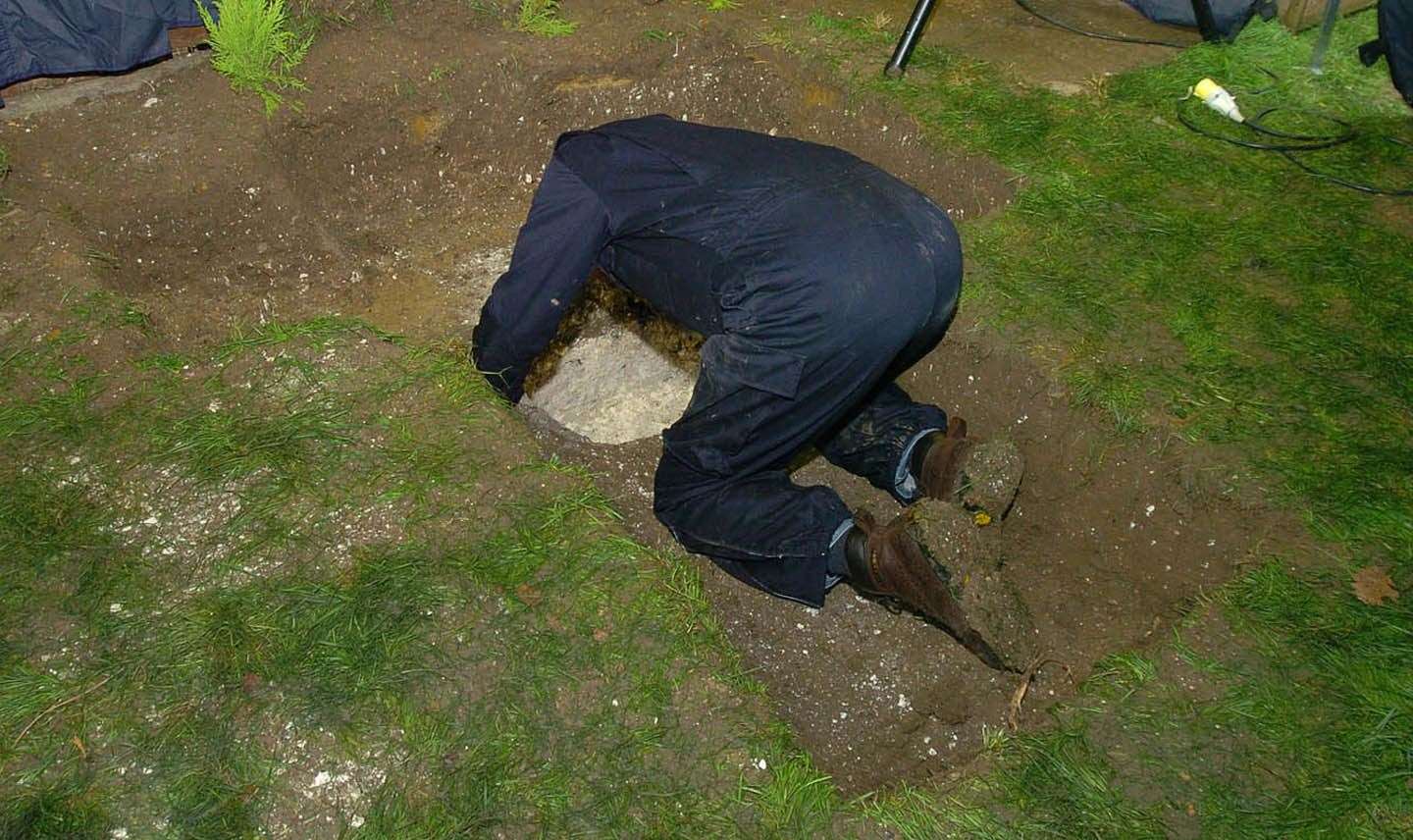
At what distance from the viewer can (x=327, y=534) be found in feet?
9.23

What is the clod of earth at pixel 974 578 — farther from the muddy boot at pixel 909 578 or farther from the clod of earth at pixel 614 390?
the clod of earth at pixel 614 390

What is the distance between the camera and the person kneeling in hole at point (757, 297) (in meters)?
2.63

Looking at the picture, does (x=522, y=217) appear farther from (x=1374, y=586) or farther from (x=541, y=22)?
(x=1374, y=586)

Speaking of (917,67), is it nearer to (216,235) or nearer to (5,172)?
(216,235)

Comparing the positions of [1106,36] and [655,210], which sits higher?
[655,210]

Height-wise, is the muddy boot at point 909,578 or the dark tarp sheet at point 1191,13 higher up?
the dark tarp sheet at point 1191,13

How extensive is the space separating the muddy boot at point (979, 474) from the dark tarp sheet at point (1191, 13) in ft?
9.46

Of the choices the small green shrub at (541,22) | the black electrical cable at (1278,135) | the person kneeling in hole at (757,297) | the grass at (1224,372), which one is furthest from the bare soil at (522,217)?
the black electrical cable at (1278,135)

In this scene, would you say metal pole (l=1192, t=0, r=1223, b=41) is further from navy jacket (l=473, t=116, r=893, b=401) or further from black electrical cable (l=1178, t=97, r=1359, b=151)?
navy jacket (l=473, t=116, r=893, b=401)

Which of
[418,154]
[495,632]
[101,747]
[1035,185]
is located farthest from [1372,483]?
[418,154]

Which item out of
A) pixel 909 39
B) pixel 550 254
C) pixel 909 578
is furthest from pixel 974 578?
pixel 909 39

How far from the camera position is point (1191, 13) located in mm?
5117

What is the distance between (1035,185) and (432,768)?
9.15 ft

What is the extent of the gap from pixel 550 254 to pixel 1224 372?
6.34ft
